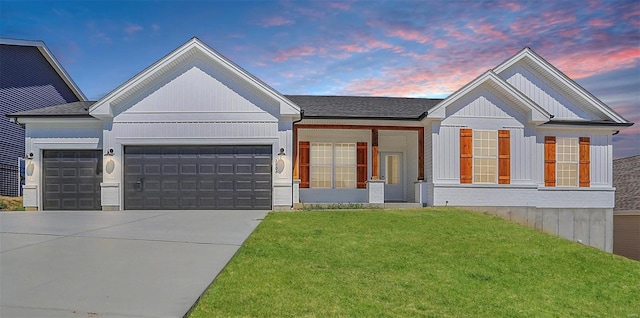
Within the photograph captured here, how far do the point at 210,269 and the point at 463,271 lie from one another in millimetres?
4240

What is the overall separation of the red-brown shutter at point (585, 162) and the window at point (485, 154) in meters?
3.69

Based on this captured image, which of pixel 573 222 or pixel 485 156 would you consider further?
pixel 573 222

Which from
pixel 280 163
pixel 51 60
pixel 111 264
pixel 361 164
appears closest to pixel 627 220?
pixel 361 164

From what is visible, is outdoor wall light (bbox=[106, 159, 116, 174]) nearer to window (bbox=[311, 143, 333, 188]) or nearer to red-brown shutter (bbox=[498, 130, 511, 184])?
window (bbox=[311, 143, 333, 188])

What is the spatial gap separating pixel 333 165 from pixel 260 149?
3528 millimetres

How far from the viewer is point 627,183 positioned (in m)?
23.3

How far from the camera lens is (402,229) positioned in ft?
35.2

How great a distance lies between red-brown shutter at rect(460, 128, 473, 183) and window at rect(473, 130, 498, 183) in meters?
0.20

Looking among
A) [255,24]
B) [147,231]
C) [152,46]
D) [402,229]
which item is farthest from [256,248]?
[152,46]

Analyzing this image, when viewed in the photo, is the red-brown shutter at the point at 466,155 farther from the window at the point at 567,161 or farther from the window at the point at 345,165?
the window at the point at 345,165

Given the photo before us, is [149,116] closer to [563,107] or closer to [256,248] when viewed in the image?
[256,248]

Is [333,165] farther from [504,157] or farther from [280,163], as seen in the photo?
[504,157]

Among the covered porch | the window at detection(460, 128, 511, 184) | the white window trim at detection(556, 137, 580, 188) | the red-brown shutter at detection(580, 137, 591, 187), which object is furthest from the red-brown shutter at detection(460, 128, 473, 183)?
A: the red-brown shutter at detection(580, 137, 591, 187)

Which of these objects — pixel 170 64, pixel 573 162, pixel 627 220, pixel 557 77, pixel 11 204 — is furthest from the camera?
pixel 627 220
